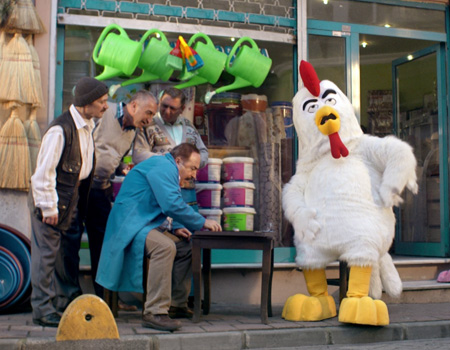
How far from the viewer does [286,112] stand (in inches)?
279

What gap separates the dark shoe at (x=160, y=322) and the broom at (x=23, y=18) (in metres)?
2.83

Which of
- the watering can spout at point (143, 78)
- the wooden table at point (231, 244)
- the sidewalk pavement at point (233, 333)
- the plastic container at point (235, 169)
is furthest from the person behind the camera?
the plastic container at point (235, 169)

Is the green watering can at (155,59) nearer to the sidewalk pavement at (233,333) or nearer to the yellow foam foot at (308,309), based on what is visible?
the sidewalk pavement at (233,333)

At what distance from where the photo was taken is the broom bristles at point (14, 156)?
228 inches

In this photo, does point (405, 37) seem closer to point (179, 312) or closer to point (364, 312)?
point (364, 312)

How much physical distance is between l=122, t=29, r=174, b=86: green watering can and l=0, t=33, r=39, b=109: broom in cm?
97

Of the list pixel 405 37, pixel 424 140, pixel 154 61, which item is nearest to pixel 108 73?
pixel 154 61

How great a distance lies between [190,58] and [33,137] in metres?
1.65

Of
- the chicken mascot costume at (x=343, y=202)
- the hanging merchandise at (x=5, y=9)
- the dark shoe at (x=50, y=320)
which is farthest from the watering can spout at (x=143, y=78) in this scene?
the dark shoe at (x=50, y=320)

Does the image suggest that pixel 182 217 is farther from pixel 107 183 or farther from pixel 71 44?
pixel 71 44

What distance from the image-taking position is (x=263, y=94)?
7.00 metres

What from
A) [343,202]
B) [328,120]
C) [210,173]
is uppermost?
[328,120]

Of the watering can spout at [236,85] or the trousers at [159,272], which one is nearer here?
the trousers at [159,272]

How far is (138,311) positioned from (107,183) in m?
1.15
